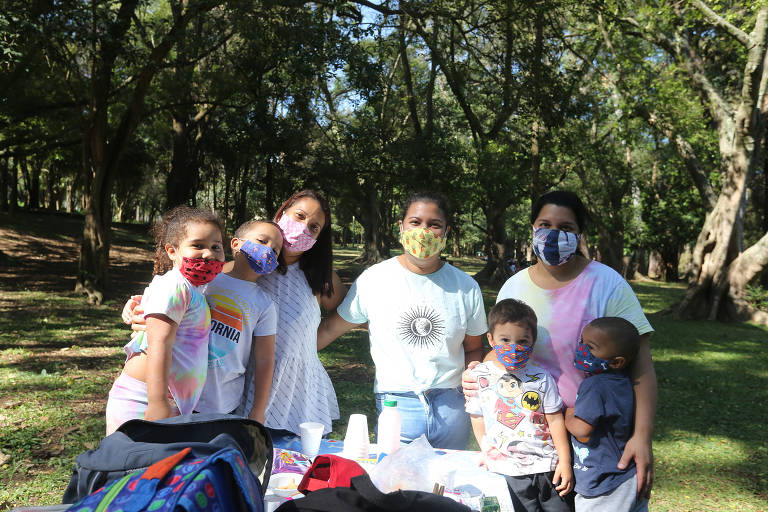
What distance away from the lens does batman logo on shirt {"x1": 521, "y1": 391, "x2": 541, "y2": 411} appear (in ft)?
8.75

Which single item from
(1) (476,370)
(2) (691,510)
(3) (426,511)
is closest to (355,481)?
(3) (426,511)

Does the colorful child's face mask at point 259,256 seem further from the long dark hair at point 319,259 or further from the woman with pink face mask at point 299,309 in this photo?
the long dark hair at point 319,259

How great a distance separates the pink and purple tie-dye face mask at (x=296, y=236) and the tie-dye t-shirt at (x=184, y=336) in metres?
0.66

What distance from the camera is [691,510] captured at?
194 inches

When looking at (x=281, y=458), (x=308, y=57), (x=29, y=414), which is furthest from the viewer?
(x=308, y=57)

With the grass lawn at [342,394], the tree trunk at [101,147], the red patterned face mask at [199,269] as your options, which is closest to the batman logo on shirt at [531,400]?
the red patterned face mask at [199,269]

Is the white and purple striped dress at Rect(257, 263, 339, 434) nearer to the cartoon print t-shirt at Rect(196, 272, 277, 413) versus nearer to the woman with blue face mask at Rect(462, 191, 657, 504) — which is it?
the cartoon print t-shirt at Rect(196, 272, 277, 413)

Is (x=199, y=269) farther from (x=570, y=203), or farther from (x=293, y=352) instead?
(x=570, y=203)

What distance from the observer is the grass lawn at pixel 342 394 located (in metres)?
5.15

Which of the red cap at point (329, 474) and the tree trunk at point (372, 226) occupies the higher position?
the tree trunk at point (372, 226)

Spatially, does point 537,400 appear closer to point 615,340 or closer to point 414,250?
point 615,340

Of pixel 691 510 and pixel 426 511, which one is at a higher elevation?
pixel 426 511

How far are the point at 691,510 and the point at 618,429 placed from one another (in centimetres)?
316

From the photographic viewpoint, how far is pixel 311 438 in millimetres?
2838
